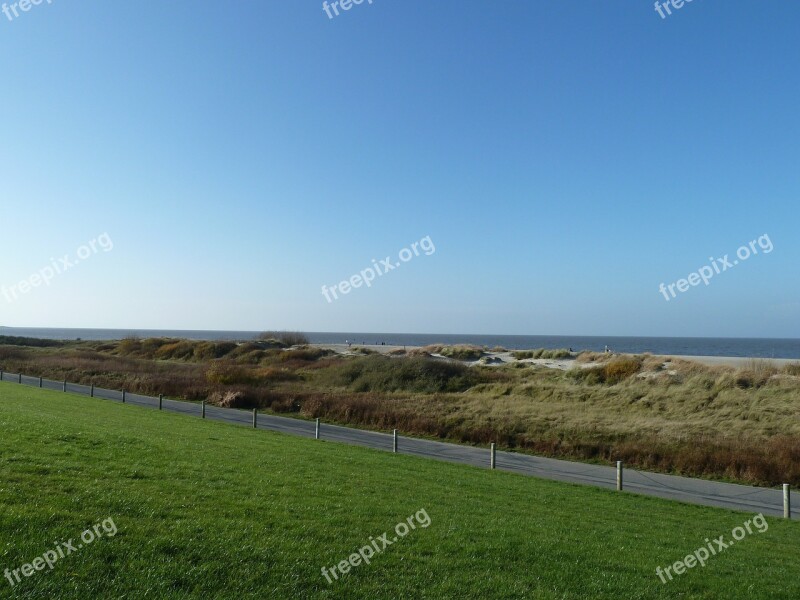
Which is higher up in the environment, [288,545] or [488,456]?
[288,545]

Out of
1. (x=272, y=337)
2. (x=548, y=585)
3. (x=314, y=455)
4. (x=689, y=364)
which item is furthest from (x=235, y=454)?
(x=272, y=337)

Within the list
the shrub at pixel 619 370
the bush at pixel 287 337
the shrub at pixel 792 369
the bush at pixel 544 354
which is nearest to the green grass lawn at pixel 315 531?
the shrub at pixel 619 370

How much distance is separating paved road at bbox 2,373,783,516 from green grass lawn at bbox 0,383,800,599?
2.41 m

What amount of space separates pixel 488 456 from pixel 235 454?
10.8 meters

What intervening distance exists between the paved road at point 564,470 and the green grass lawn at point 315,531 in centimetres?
241

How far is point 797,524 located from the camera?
14250 millimetres

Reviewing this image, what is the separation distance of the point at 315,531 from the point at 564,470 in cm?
1426

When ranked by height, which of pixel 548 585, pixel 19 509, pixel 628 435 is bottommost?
pixel 628 435

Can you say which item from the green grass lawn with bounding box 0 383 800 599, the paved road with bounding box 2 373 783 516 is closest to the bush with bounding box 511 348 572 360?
the paved road with bounding box 2 373 783 516

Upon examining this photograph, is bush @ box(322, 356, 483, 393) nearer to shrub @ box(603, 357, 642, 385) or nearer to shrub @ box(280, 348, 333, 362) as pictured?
shrub @ box(603, 357, 642, 385)

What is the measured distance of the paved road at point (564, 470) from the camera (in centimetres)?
1739

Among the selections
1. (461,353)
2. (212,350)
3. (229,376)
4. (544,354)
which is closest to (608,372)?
(229,376)

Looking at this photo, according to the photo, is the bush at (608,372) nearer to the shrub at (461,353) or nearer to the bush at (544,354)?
the bush at (544,354)

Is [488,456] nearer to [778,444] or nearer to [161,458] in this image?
[778,444]
